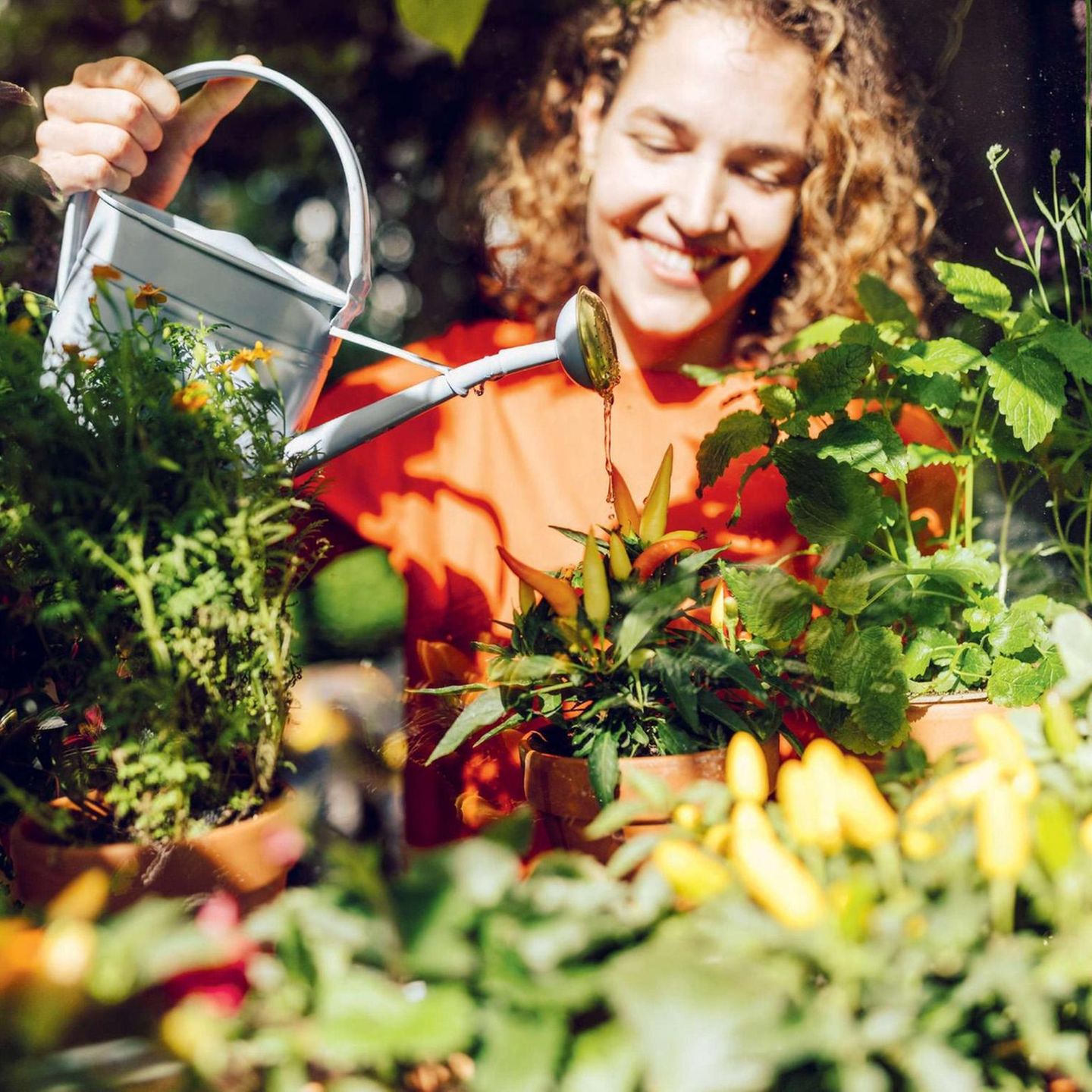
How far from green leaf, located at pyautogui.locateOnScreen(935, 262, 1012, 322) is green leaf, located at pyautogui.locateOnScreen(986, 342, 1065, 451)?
8 centimetres

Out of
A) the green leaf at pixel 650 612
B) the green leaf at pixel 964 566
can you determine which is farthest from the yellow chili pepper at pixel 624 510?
the green leaf at pixel 964 566

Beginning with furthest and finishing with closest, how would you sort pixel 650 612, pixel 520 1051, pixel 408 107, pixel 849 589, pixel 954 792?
1. pixel 408 107
2. pixel 849 589
3. pixel 650 612
4. pixel 954 792
5. pixel 520 1051

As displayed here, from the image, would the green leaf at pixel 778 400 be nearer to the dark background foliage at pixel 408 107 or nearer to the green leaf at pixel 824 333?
the green leaf at pixel 824 333

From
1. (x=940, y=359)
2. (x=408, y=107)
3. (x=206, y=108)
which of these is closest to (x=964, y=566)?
(x=940, y=359)

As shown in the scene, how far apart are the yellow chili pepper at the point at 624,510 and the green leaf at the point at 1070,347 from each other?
0.35m

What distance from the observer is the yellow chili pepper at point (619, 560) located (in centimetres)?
67

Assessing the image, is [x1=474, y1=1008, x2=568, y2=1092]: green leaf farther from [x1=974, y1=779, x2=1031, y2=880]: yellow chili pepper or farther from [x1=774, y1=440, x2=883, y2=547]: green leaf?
[x1=774, y1=440, x2=883, y2=547]: green leaf

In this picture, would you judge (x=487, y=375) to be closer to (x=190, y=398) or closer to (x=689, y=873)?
(x=190, y=398)

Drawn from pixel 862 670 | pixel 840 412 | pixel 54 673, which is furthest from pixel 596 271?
pixel 54 673

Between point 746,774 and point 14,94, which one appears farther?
point 14,94

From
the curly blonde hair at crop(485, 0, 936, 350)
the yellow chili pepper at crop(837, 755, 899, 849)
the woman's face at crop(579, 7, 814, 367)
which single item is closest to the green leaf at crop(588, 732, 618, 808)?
the yellow chili pepper at crop(837, 755, 899, 849)

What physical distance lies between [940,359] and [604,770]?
1.48ft

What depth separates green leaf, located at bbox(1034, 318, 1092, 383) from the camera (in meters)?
0.77

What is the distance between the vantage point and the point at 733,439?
2.78 ft
